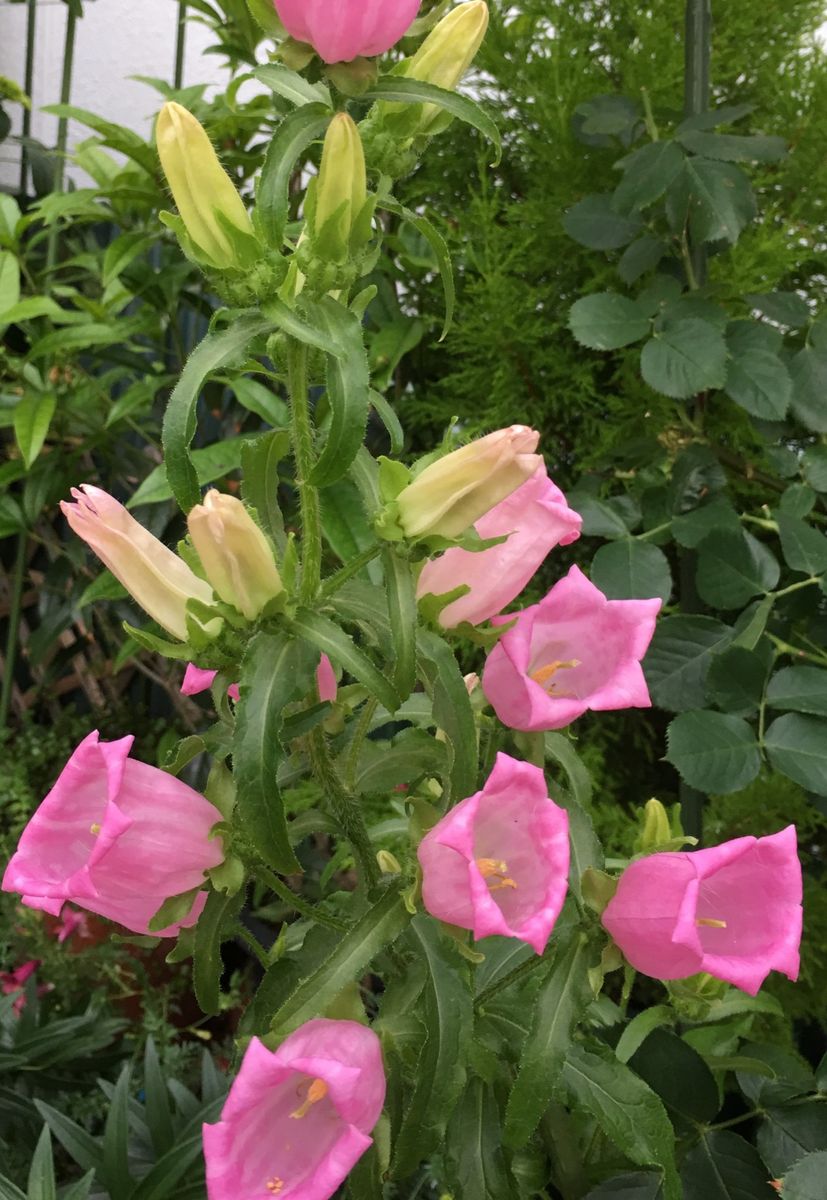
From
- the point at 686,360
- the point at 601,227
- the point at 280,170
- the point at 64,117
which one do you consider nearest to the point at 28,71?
the point at 64,117

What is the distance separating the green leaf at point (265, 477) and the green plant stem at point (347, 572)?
5 cm

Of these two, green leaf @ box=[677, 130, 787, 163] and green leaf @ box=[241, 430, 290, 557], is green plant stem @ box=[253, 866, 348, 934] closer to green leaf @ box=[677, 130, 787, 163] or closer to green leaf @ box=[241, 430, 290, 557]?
green leaf @ box=[241, 430, 290, 557]

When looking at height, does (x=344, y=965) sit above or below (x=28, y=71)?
below

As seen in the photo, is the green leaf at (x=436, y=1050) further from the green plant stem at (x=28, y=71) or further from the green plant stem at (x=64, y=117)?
the green plant stem at (x=28, y=71)

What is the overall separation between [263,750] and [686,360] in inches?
19.5

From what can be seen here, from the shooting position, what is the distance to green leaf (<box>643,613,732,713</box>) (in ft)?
2.27

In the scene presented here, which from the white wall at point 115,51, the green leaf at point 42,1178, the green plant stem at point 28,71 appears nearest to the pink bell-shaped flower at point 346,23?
the green leaf at point 42,1178

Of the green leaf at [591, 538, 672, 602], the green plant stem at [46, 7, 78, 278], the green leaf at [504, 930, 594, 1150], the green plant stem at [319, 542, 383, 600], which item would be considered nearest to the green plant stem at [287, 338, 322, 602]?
the green plant stem at [319, 542, 383, 600]

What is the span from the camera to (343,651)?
385 millimetres

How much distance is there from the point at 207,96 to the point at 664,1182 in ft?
6.43

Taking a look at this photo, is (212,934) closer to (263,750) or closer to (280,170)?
(263,750)

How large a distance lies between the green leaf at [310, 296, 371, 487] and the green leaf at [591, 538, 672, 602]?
1.17 ft

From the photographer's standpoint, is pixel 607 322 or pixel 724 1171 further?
pixel 607 322

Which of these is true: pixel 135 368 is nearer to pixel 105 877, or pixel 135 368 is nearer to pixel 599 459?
pixel 599 459
